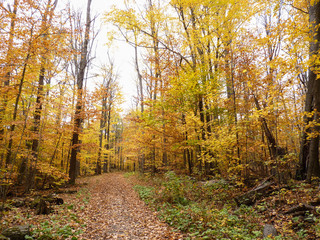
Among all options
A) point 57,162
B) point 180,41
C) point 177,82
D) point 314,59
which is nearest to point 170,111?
point 177,82

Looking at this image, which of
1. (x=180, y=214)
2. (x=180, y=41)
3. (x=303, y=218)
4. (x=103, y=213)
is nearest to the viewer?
(x=303, y=218)

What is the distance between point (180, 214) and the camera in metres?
6.02

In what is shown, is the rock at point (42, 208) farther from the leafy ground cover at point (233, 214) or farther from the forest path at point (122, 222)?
the leafy ground cover at point (233, 214)

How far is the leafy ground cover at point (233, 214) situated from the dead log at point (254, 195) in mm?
192

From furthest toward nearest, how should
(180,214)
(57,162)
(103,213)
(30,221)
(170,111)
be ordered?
(57,162) → (170,111) → (103,213) → (180,214) → (30,221)

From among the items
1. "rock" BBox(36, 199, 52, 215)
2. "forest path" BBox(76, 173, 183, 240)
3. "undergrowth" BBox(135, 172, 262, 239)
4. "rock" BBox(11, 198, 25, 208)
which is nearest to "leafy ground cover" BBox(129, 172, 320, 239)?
"undergrowth" BBox(135, 172, 262, 239)

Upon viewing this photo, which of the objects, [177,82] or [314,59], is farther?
[177,82]

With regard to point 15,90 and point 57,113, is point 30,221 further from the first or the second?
point 57,113

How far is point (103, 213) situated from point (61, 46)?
24.4 ft

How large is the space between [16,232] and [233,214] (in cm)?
609

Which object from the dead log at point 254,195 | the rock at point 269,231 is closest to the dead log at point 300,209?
the rock at point 269,231

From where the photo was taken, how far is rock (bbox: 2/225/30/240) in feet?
13.1

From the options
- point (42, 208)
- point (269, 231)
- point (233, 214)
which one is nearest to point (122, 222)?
point (42, 208)

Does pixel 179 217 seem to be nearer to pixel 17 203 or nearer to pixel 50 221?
pixel 50 221
